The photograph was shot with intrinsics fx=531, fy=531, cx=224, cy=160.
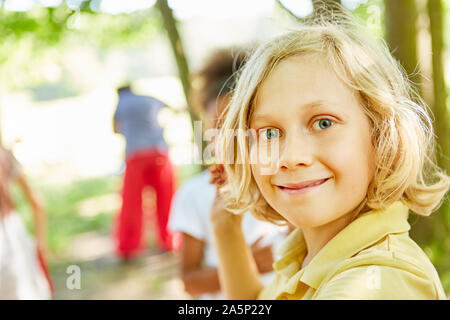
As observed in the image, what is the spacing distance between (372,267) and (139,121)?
10.5 ft

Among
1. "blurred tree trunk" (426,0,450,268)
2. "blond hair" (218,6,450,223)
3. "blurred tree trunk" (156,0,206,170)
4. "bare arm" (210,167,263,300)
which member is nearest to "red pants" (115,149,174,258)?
"blurred tree trunk" (156,0,206,170)

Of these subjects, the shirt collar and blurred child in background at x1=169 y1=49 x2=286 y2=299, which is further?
blurred child in background at x1=169 y1=49 x2=286 y2=299

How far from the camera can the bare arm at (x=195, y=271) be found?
1345 mm

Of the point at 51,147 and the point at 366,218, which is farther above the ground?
the point at 366,218

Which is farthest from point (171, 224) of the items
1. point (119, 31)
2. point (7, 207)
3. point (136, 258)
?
point (119, 31)

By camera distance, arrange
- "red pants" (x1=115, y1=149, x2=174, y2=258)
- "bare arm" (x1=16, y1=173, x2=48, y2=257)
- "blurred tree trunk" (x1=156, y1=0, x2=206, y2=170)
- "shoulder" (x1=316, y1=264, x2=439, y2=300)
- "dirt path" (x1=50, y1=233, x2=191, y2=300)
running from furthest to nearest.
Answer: "red pants" (x1=115, y1=149, x2=174, y2=258) → "dirt path" (x1=50, y1=233, x2=191, y2=300) → "blurred tree trunk" (x1=156, y1=0, x2=206, y2=170) → "bare arm" (x1=16, y1=173, x2=48, y2=257) → "shoulder" (x1=316, y1=264, x2=439, y2=300)

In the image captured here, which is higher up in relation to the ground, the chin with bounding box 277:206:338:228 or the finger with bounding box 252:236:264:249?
the chin with bounding box 277:206:338:228

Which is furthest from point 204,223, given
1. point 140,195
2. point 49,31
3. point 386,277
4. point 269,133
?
point 140,195

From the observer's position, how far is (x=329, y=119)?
0.55 m

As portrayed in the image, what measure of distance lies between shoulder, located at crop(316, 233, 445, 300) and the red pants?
309cm

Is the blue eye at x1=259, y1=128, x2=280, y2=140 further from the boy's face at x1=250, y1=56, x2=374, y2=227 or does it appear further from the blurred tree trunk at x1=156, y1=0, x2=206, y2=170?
the blurred tree trunk at x1=156, y1=0, x2=206, y2=170

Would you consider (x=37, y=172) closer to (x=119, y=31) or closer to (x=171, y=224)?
(x=119, y=31)

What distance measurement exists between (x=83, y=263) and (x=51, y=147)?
2.75 metres

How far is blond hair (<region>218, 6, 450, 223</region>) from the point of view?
1.93 ft
